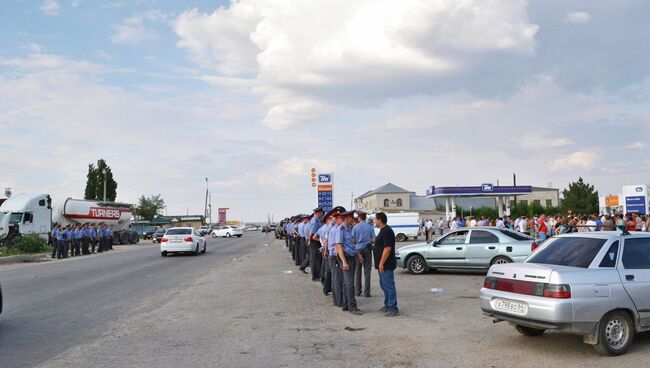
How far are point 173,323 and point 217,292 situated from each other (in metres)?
3.95

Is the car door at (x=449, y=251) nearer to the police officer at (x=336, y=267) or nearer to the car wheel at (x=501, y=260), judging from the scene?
the car wheel at (x=501, y=260)

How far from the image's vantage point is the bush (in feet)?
98.8

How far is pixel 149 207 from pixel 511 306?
342 ft

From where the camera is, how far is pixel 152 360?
6652mm

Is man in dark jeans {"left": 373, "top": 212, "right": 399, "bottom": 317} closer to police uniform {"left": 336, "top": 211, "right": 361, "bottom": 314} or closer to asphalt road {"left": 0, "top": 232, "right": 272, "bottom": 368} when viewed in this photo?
police uniform {"left": 336, "top": 211, "right": 361, "bottom": 314}

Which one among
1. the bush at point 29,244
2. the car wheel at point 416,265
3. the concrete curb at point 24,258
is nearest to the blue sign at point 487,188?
the bush at point 29,244

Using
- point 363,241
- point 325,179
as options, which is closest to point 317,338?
point 363,241

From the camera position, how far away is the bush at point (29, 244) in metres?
30.1

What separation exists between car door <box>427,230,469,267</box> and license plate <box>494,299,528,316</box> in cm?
859

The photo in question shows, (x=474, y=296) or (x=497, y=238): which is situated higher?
(x=497, y=238)

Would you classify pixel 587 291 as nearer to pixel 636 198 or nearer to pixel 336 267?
pixel 336 267

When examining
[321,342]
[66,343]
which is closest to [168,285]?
[66,343]

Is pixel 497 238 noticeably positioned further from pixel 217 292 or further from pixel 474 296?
pixel 217 292

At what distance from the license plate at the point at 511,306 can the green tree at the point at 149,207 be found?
100447 millimetres
